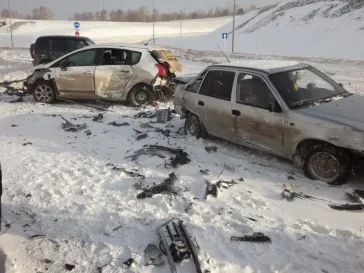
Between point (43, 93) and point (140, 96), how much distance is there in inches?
115

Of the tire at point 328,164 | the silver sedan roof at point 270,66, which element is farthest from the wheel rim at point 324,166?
the silver sedan roof at point 270,66

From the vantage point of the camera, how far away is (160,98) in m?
10.8

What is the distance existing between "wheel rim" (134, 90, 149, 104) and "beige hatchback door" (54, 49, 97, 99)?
123cm

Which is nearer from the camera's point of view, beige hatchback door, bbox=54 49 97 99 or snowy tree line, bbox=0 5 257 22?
beige hatchback door, bbox=54 49 97 99

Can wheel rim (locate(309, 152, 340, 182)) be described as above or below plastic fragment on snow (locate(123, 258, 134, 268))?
above

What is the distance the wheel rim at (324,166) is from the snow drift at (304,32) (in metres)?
24.3

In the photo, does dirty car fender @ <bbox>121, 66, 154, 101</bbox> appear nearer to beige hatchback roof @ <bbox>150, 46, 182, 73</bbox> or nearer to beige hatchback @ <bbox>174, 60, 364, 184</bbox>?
beige hatchback roof @ <bbox>150, 46, 182, 73</bbox>

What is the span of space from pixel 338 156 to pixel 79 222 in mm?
3435

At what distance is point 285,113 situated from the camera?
5.62 metres

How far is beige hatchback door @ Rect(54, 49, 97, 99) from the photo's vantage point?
10.6 m

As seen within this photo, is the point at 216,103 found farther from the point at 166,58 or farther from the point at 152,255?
the point at 166,58

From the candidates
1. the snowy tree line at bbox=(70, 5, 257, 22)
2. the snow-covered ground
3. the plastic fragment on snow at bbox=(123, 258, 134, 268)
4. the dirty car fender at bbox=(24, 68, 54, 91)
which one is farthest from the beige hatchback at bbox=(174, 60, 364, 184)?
the snowy tree line at bbox=(70, 5, 257, 22)

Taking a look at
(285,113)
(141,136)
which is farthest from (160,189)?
(141,136)

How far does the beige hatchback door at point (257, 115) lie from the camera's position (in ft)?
19.0
